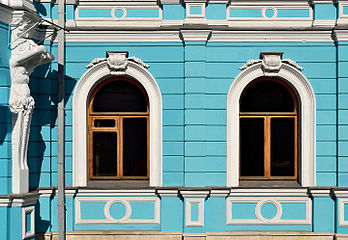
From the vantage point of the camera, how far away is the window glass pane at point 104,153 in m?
8.71

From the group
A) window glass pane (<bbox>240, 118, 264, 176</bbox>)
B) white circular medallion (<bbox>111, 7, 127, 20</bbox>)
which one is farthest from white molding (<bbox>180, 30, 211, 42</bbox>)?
window glass pane (<bbox>240, 118, 264, 176</bbox>)

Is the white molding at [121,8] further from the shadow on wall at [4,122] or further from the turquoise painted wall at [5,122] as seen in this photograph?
the shadow on wall at [4,122]

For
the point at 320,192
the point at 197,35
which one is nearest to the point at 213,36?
the point at 197,35

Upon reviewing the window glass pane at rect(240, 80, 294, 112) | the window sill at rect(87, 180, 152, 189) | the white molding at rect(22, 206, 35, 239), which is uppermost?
the window glass pane at rect(240, 80, 294, 112)

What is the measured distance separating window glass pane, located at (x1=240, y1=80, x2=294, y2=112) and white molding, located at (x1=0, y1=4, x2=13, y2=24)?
173 inches

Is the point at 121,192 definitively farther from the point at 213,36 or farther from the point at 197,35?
the point at 213,36

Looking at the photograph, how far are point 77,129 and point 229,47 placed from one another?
3206mm

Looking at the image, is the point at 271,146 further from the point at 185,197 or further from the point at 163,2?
the point at 163,2

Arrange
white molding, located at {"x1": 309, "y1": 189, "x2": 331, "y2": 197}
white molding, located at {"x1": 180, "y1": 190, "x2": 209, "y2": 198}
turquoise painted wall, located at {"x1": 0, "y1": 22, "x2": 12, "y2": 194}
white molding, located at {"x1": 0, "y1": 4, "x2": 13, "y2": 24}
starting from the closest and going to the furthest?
1. white molding, located at {"x1": 0, "y1": 4, "x2": 13, "y2": 24}
2. turquoise painted wall, located at {"x1": 0, "y1": 22, "x2": 12, "y2": 194}
3. white molding, located at {"x1": 180, "y1": 190, "x2": 209, "y2": 198}
4. white molding, located at {"x1": 309, "y1": 189, "x2": 331, "y2": 197}

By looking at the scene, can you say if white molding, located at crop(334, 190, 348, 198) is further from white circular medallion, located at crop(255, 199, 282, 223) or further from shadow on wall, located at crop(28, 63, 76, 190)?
shadow on wall, located at crop(28, 63, 76, 190)

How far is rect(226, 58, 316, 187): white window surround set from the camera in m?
8.34

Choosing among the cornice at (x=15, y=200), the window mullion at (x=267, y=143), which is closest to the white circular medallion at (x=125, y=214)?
the cornice at (x=15, y=200)

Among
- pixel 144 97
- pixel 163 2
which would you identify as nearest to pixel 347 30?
pixel 163 2

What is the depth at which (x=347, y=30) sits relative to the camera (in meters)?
8.17
